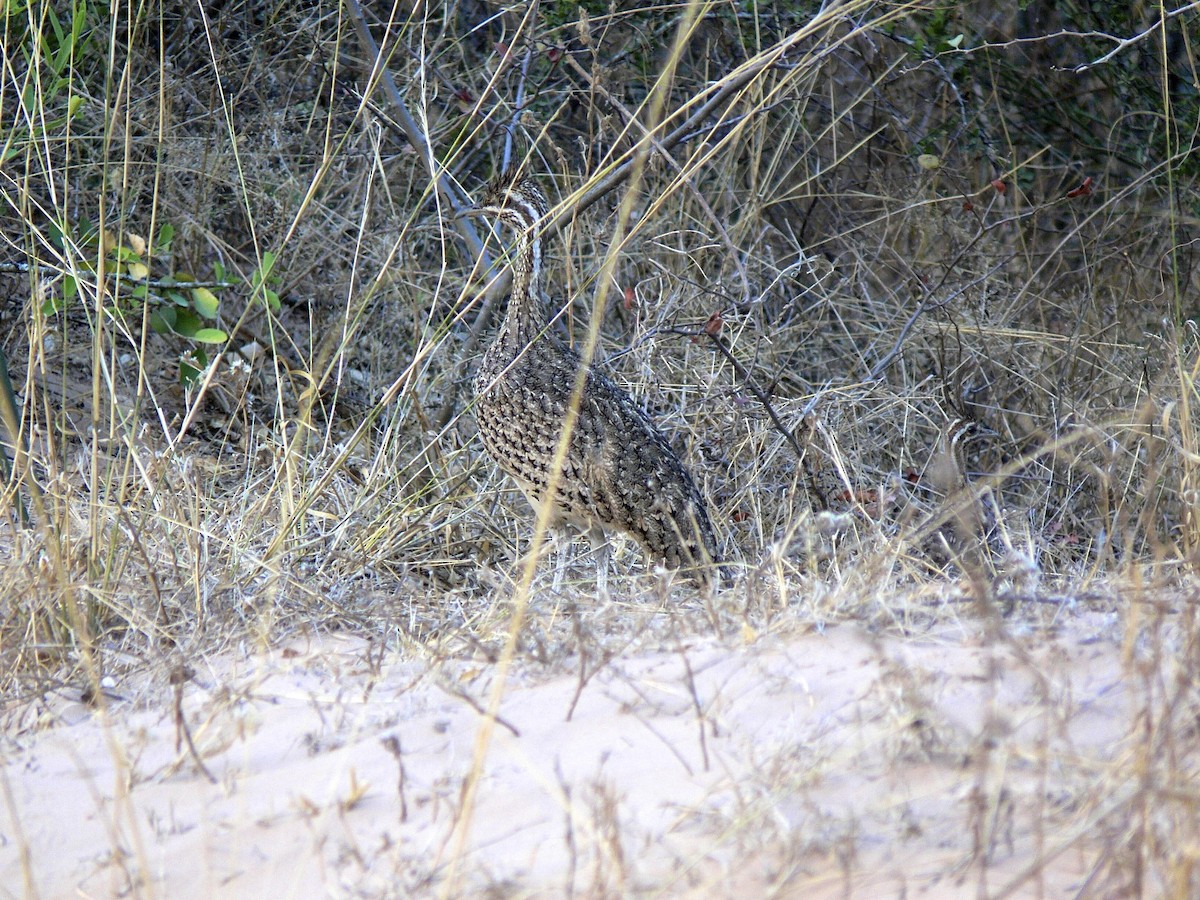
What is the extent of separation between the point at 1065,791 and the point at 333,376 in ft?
13.7

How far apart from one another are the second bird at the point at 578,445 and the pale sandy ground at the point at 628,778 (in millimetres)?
1449

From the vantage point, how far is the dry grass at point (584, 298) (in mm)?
3705

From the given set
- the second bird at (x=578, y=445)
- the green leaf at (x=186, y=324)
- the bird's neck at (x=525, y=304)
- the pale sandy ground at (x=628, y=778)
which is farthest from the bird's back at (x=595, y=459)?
the pale sandy ground at (x=628, y=778)

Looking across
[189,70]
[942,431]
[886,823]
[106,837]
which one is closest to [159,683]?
[106,837]

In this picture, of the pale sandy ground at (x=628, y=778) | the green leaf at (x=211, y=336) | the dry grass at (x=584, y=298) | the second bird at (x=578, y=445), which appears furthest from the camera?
the second bird at (x=578, y=445)

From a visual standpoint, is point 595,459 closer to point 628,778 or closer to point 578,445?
point 578,445

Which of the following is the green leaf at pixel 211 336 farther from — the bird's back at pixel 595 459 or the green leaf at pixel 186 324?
the bird's back at pixel 595 459

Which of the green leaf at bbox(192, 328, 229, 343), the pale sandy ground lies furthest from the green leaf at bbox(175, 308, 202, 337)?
the pale sandy ground

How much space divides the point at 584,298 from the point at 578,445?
1.44m

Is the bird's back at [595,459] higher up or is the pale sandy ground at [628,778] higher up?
the pale sandy ground at [628,778]

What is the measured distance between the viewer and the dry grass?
3705 millimetres

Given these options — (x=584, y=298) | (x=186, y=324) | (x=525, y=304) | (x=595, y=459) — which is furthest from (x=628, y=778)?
(x=584, y=298)

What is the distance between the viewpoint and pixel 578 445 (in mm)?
4242

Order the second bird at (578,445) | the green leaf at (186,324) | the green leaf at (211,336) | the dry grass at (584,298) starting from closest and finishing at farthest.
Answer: the dry grass at (584,298) < the green leaf at (211,336) < the second bird at (578,445) < the green leaf at (186,324)
